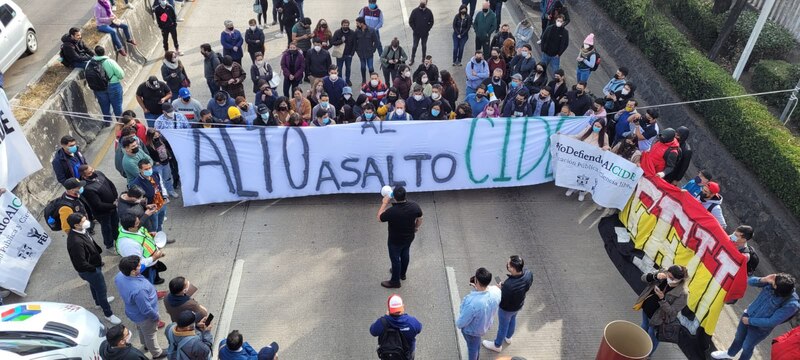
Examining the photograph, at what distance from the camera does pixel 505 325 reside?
273 inches

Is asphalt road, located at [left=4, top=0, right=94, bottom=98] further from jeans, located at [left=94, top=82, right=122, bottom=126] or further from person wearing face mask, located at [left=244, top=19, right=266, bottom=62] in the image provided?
person wearing face mask, located at [left=244, top=19, right=266, bottom=62]

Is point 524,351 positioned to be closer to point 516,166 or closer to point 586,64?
point 516,166

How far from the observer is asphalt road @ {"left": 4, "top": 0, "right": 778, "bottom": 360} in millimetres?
7414

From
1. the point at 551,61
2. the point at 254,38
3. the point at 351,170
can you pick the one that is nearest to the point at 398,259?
the point at 351,170

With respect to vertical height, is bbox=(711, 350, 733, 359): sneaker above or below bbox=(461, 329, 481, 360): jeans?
below

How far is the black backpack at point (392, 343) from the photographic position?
5.83 m

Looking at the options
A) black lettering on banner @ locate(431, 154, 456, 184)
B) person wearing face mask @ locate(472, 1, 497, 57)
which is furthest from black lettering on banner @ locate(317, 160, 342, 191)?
person wearing face mask @ locate(472, 1, 497, 57)

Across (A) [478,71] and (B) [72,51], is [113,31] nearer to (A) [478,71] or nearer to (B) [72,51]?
(B) [72,51]

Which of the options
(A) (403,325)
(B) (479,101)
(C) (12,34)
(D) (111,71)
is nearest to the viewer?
(A) (403,325)

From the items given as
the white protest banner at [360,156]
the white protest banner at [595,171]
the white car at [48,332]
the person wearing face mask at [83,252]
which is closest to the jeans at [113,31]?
the white protest banner at [360,156]

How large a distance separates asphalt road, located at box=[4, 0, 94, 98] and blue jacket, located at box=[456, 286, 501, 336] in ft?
36.2

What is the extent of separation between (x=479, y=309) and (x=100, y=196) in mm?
5110

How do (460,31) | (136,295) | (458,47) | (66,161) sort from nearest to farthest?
(136,295)
(66,161)
(460,31)
(458,47)

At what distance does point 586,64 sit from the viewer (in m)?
11.9
